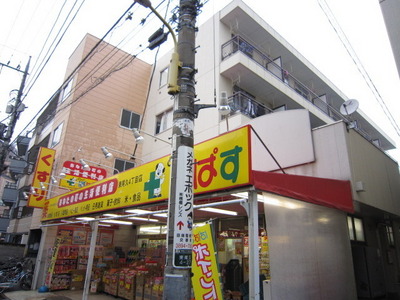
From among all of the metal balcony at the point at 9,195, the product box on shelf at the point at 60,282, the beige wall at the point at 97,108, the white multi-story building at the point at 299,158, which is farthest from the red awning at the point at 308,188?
the metal balcony at the point at 9,195

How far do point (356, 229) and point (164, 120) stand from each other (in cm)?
1156

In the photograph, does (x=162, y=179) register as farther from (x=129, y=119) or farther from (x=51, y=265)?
(x=129, y=119)

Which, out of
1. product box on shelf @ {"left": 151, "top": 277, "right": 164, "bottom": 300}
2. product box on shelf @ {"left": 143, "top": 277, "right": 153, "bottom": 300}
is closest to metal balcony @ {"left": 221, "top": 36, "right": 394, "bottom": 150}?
product box on shelf @ {"left": 151, "top": 277, "right": 164, "bottom": 300}

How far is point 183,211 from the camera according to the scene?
4113mm

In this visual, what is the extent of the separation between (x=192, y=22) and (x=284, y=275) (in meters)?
4.92

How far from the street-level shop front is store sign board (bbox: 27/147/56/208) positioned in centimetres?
154

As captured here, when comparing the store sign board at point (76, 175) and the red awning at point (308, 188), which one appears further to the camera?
the store sign board at point (76, 175)

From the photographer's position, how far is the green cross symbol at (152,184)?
7.72 m

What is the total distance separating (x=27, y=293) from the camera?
12656 millimetres

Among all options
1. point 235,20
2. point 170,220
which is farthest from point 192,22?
point 235,20

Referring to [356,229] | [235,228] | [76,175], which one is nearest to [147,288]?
[235,228]

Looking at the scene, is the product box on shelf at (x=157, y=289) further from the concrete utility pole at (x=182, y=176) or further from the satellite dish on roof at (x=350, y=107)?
the satellite dish on roof at (x=350, y=107)

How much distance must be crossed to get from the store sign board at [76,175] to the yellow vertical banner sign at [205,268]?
10.2 m

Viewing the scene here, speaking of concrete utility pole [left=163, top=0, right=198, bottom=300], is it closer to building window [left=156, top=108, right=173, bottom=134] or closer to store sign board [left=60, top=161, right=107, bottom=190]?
store sign board [left=60, top=161, right=107, bottom=190]
